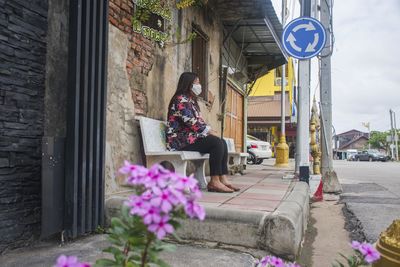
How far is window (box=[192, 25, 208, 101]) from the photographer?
7211mm

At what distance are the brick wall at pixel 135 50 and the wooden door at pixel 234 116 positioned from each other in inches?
194

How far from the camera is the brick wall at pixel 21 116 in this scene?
283 centimetres

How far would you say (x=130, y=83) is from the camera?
14.6ft

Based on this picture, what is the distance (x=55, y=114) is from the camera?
323cm

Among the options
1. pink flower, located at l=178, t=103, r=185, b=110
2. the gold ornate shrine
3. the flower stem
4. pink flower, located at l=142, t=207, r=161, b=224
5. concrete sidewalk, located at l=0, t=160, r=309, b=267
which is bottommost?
concrete sidewalk, located at l=0, t=160, r=309, b=267

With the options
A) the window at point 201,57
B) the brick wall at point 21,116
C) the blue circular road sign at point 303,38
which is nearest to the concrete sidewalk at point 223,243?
the brick wall at point 21,116

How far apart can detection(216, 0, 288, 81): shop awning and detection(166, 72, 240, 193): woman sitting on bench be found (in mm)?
3312

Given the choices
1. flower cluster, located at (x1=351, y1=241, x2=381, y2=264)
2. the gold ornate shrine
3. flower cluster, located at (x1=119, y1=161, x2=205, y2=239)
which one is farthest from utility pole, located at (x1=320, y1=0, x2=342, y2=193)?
flower cluster, located at (x1=119, y1=161, x2=205, y2=239)

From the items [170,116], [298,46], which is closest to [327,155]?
Answer: [298,46]

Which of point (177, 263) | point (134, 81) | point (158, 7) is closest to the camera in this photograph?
point (177, 263)

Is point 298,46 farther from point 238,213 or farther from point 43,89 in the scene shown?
point 43,89

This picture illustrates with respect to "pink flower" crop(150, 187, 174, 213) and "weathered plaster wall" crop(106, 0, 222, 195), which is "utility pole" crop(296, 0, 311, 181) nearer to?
"weathered plaster wall" crop(106, 0, 222, 195)

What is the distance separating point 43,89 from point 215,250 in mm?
1757

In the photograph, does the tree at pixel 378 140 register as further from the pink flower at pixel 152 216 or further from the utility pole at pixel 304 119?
the pink flower at pixel 152 216
